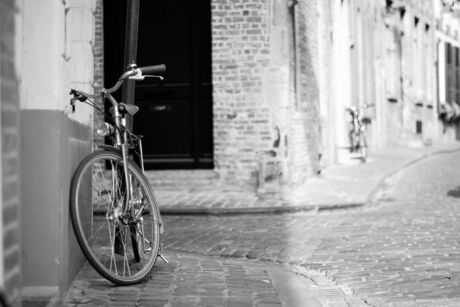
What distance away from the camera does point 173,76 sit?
38.1 feet

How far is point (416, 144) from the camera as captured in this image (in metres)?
23.2

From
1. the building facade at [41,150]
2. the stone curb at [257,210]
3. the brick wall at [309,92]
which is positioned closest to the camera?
the building facade at [41,150]

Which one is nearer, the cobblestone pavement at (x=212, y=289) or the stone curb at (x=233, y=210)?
the cobblestone pavement at (x=212, y=289)

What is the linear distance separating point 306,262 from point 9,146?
14.4 feet

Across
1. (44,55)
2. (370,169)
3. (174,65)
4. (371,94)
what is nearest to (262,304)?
(44,55)

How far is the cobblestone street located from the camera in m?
4.22

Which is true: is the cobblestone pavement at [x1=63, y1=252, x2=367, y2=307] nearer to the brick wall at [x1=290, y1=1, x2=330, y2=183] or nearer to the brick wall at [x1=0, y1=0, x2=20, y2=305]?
the brick wall at [x1=0, y1=0, x2=20, y2=305]

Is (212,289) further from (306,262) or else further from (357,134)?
(357,134)

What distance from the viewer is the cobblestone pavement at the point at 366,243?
4.73m

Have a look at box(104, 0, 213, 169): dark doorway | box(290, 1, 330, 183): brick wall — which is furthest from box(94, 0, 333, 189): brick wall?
box(290, 1, 330, 183): brick wall

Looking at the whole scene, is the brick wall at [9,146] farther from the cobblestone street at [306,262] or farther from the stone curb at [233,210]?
the stone curb at [233,210]

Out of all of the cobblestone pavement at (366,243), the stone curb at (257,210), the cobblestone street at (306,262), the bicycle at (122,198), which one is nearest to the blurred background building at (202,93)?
the bicycle at (122,198)

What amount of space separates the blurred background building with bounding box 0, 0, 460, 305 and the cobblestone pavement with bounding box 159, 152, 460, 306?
179cm

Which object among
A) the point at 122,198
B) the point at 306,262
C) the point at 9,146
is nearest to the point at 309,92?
the point at 306,262
